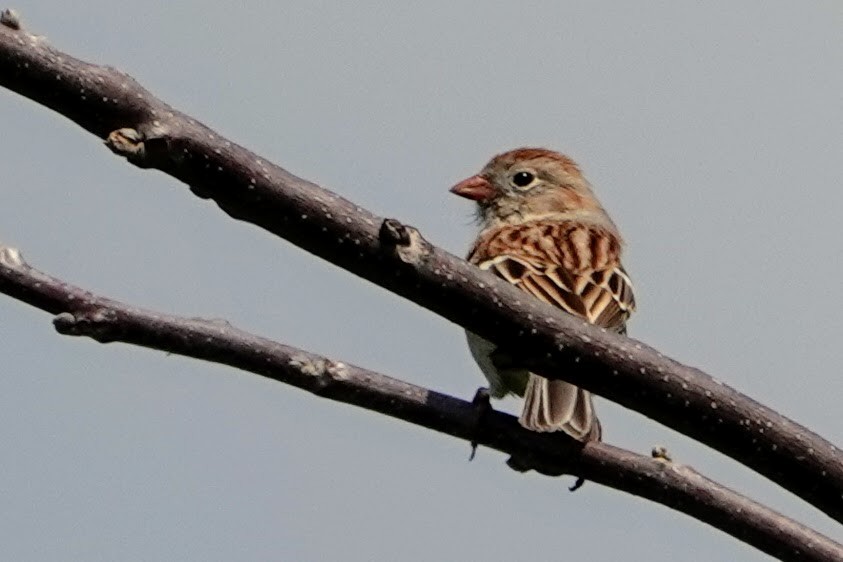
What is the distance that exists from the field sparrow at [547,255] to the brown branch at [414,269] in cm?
28

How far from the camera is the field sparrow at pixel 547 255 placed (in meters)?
4.81

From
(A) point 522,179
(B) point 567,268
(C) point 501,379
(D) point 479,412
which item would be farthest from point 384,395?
(A) point 522,179

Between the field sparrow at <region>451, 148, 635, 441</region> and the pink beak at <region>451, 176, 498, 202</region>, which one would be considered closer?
the field sparrow at <region>451, 148, 635, 441</region>

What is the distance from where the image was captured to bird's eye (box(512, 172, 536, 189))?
905cm

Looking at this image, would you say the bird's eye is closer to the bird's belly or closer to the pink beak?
the pink beak

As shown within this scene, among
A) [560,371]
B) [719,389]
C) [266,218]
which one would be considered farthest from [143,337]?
[719,389]

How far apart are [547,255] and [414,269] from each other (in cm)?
386

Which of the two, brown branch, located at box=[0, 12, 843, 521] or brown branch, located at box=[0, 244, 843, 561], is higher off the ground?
brown branch, located at box=[0, 12, 843, 521]

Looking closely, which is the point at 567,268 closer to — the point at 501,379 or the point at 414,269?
Result: the point at 501,379

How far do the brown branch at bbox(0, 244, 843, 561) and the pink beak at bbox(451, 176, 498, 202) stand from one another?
4874 mm

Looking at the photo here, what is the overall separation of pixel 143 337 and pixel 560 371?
83cm

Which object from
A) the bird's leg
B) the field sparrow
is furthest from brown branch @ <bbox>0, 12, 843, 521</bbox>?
the bird's leg

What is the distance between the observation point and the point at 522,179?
909 centimetres

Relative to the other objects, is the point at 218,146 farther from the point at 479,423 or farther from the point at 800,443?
the point at 479,423
